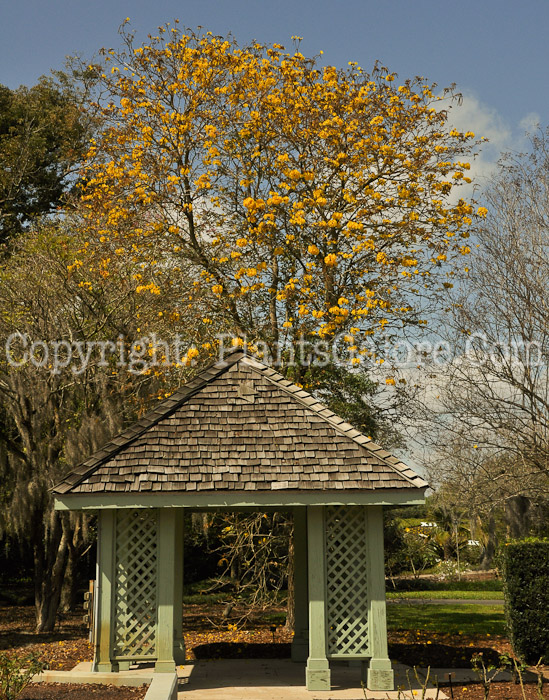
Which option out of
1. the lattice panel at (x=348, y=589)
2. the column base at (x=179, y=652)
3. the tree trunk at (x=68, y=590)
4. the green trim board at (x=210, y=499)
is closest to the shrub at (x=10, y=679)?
the green trim board at (x=210, y=499)

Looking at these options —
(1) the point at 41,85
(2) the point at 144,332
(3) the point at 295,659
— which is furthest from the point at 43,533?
(1) the point at 41,85

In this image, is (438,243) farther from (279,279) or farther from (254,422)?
(254,422)

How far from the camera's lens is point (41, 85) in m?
26.2

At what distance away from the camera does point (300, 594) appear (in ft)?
31.0

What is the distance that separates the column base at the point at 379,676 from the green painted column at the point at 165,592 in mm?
2124

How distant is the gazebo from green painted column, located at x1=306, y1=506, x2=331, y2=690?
0.04 ft

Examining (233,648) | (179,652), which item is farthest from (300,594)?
(179,652)

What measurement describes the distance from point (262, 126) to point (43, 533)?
894 centimetres

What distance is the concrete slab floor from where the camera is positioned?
7.22 m

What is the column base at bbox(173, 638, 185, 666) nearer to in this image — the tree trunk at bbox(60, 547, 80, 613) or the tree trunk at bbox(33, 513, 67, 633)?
the tree trunk at bbox(33, 513, 67, 633)

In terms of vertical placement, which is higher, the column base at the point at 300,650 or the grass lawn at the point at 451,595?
the column base at the point at 300,650

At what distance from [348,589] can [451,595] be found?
50.1 ft

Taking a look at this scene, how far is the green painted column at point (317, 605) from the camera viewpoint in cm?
741

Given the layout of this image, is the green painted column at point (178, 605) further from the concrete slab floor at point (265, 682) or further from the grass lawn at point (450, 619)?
the grass lawn at point (450, 619)
